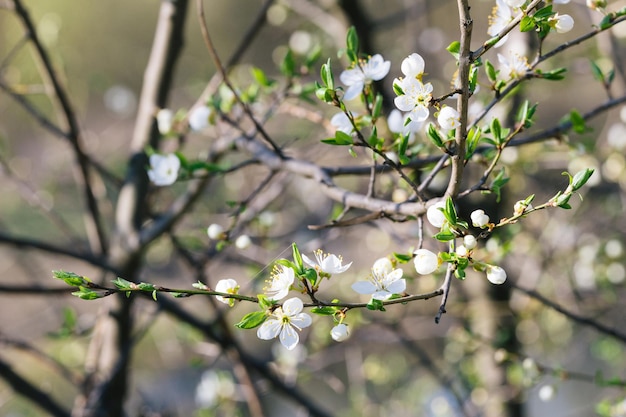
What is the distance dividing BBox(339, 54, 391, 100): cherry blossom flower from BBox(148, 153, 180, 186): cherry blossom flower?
30cm

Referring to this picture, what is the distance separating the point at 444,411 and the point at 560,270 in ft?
1.88

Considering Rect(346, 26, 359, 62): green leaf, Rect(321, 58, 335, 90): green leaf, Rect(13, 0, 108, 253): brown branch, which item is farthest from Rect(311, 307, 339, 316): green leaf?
Rect(13, 0, 108, 253): brown branch

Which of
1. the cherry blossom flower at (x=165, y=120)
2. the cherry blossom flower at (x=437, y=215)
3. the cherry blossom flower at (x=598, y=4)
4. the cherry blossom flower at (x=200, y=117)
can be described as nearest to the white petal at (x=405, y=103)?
the cherry blossom flower at (x=437, y=215)

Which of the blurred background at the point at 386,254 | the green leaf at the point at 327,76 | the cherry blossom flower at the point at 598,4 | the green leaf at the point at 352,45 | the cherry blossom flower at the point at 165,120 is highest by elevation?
the cherry blossom flower at the point at 165,120

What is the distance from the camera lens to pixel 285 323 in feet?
2.17

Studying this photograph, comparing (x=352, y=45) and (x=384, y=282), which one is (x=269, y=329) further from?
(x=352, y=45)

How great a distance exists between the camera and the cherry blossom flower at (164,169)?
0.93 m

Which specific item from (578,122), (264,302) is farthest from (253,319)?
(578,122)

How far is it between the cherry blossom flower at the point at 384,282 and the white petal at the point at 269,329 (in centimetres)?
9

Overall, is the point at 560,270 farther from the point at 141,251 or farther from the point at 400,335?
the point at 141,251

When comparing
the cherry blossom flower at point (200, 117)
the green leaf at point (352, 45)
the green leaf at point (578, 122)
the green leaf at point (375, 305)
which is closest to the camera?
the green leaf at point (375, 305)

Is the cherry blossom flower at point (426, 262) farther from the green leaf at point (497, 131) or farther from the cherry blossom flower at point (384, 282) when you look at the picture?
the green leaf at point (497, 131)

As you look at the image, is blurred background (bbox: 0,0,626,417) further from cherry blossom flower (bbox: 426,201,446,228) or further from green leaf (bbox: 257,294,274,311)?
green leaf (bbox: 257,294,274,311)

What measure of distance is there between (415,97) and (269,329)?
0.29 meters
